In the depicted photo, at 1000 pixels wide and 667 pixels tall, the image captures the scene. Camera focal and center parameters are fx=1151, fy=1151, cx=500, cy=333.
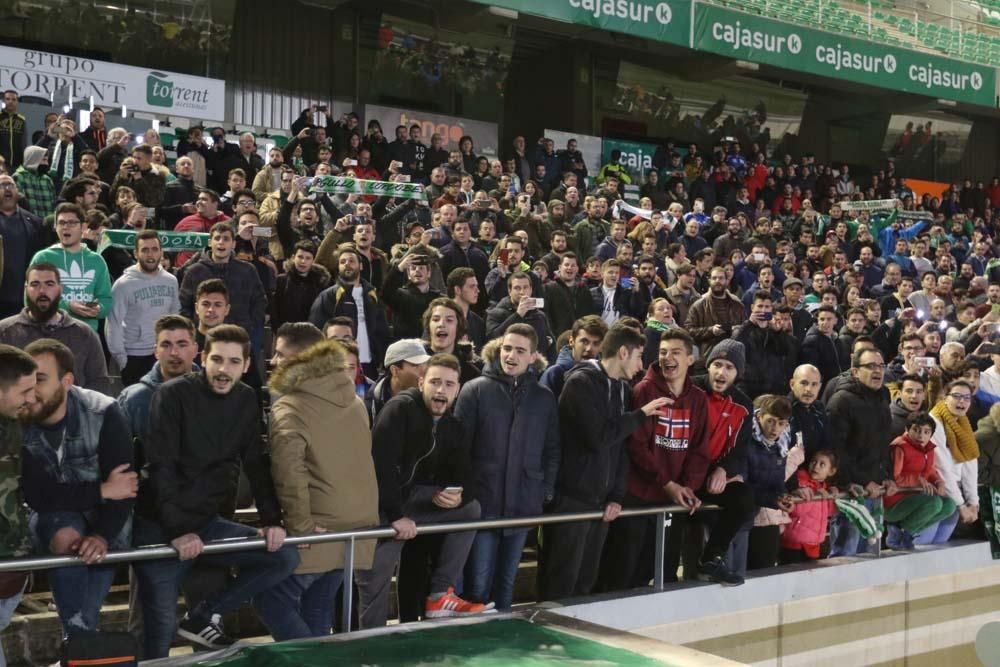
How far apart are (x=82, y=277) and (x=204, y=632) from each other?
2961 mm

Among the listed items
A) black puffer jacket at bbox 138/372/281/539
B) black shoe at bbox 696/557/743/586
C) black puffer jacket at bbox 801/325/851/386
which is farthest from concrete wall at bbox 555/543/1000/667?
black puffer jacket at bbox 801/325/851/386

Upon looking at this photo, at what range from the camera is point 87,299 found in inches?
275

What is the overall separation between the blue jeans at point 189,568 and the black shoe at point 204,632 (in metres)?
0.03

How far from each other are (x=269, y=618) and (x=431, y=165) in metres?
11.6

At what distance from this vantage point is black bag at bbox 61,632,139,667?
356 cm

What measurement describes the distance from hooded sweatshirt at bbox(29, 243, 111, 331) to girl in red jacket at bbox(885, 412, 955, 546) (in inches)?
213

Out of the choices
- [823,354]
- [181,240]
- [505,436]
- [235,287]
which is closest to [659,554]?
[505,436]

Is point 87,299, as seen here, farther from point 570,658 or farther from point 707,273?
point 707,273

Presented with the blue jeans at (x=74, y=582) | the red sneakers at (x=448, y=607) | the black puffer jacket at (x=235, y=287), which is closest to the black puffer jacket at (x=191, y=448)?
the blue jeans at (x=74, y=582)

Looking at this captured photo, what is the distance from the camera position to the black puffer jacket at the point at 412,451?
5375mm

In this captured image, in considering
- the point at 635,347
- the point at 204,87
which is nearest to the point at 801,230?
the point at 204,87

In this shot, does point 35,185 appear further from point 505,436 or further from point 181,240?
point 505,436

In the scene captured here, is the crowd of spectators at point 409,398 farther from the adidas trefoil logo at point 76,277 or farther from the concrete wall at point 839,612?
the concrete wall at point 839,612

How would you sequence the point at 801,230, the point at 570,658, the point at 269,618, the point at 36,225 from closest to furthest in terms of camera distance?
1. the point at 570,658
2. the point at 269,618
3. the point at 36,225
4. the point at 801,230
